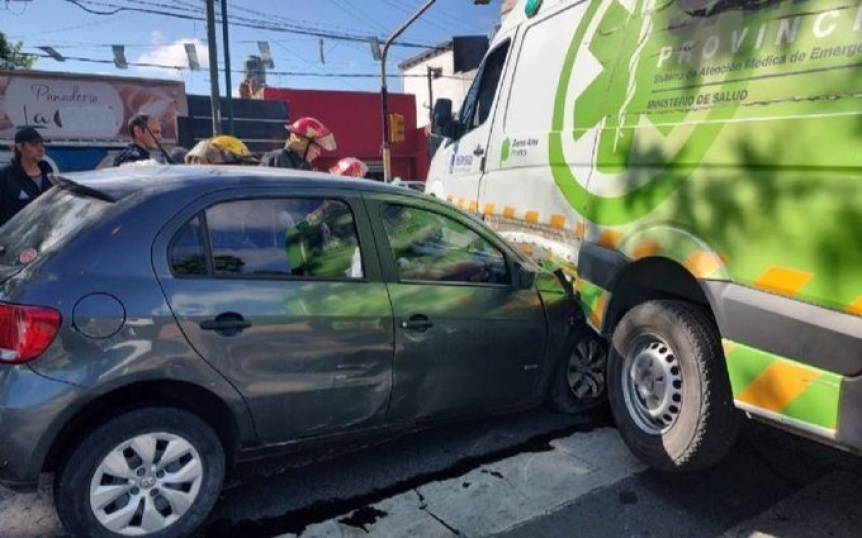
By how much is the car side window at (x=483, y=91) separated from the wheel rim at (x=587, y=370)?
2041 millimetres

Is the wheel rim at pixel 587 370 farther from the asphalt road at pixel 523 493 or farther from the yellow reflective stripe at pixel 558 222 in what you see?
the yellow reflective stripe at pixel 558 222

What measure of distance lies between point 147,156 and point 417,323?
349 centimetres

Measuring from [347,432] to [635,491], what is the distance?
1.47 meters

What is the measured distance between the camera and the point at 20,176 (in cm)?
500

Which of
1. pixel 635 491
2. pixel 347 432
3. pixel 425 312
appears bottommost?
pixel 635 491

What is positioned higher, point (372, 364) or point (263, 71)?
point (263, 71)

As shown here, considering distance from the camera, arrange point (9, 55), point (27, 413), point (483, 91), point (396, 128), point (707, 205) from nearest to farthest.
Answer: point (27, 413) < point (707, 205) < point (483, 91) < point (396, 128) < point (9, 55)

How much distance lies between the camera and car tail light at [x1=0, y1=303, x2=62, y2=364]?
248cm

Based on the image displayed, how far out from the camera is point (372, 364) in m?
3.17

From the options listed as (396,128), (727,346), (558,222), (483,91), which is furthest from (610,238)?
(396,128)

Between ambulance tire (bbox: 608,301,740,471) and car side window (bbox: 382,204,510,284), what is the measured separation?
2.56 feet

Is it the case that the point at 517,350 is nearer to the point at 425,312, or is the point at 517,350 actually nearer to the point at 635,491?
the point at 425,312

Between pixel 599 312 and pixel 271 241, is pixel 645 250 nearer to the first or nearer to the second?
pixel 599 312

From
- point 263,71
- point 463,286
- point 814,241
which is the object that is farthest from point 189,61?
point 814,241
